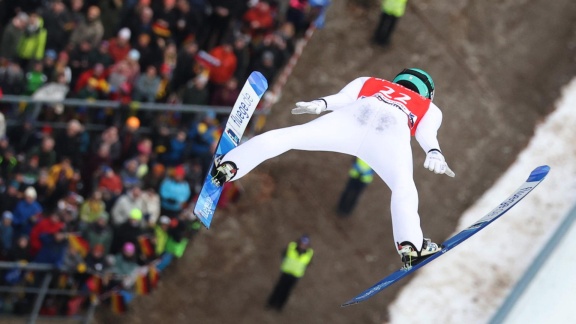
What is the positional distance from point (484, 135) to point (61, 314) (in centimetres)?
713

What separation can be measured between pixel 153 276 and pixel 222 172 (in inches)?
224

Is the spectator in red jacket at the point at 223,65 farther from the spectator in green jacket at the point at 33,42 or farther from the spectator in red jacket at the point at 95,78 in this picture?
the spectator in green jacket at the point at 33,42

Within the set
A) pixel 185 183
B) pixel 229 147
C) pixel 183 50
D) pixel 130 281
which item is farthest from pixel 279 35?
pixel 229 147

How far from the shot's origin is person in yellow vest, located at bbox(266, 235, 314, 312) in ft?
58.6

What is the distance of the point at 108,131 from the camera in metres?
17.5

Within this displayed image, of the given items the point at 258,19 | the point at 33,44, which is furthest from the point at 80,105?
the point at 258,19

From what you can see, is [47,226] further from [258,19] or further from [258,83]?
[258,83]

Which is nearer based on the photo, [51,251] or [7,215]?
[7,215]

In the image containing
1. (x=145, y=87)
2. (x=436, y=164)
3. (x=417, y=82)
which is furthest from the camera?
(x=145, y=87)

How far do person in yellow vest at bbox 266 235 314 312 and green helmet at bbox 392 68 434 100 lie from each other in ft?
14.4

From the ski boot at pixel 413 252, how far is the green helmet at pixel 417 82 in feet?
5.69

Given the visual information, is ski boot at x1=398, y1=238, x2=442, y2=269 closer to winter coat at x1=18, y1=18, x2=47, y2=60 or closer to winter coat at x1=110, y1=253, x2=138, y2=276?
winter coat at x1=110, y1=253, x2=138, y2=276

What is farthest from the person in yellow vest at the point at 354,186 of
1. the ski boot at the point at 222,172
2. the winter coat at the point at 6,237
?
the ski boot at the point at 222,172

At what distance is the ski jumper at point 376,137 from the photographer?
12.7m
